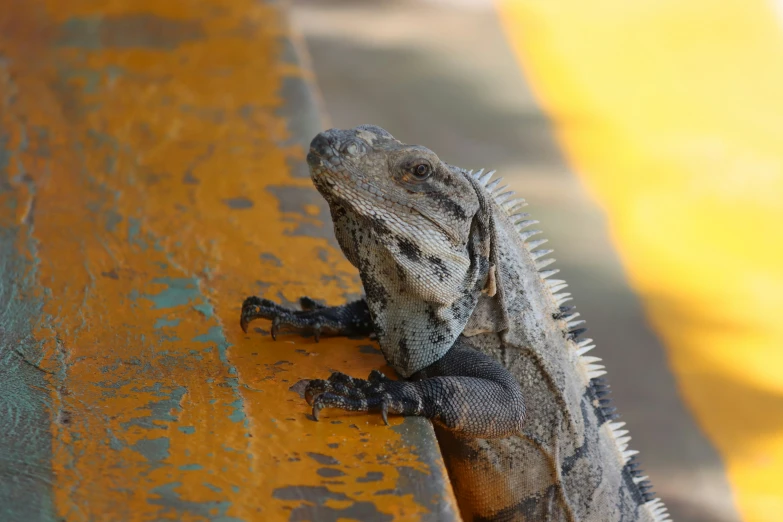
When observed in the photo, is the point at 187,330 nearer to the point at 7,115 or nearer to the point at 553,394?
the point at 553,394

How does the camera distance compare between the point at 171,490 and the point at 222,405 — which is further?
the point at 222,405

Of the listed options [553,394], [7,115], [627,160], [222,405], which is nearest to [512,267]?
[553,394]

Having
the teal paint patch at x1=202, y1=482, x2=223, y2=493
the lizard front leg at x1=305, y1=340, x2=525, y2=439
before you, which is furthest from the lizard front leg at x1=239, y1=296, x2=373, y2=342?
the teal paint patch at x1=202, y1=482, x2=223, y2=493

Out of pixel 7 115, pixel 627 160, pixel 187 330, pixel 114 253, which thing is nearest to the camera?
pixel 187 330

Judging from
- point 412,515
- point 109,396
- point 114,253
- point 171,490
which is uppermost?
point 412,515

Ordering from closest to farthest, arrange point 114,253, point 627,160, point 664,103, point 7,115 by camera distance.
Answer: point 114,253, point 7,115, point 627,160, point 664,103

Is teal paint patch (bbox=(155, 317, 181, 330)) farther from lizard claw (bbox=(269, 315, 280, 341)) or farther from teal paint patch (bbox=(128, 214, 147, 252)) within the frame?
teal paint patch (bbox=(128, 214, 147, 252))
